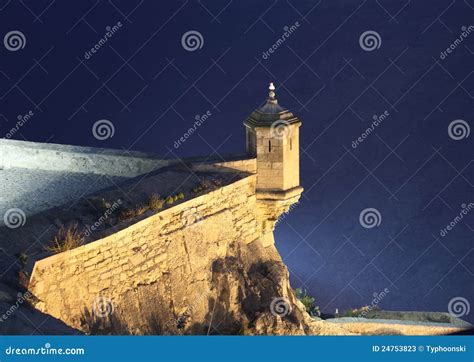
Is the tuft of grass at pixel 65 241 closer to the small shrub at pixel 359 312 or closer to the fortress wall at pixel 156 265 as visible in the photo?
the fortress wall at pixel 156 265

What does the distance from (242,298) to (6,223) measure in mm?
5375

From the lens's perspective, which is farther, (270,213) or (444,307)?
(444,307)

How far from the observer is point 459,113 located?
49.5 meters

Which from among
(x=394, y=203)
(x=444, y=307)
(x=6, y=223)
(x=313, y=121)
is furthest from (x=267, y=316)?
(x=313, y=121)

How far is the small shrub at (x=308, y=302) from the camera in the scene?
39.2m

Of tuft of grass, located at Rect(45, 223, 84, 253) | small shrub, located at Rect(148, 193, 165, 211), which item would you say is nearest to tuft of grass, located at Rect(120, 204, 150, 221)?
small shrub, located at Rect(148, 193, 165, 211)

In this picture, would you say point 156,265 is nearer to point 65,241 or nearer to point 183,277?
point 183,277

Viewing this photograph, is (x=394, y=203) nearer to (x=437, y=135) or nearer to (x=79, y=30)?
(x=437, y=135)

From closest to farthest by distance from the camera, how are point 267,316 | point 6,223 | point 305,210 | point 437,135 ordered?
point 6,223 → point 267,316 → point 305,210 → point 437,135

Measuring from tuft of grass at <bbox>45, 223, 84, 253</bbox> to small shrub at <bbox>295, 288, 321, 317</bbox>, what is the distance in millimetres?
9553

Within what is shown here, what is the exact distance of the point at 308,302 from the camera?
3981 centimetres

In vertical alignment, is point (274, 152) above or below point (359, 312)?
above

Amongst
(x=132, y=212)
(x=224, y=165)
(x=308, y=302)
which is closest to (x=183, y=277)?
(x=132, y=212)

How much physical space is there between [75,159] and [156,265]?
14.1 feet
